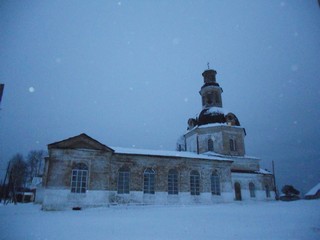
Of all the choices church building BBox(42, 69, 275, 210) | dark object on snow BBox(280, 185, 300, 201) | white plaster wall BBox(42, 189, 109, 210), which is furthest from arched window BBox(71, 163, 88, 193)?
dark object on snow BBox(280, 185, 300, 201)

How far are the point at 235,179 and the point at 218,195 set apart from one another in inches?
162

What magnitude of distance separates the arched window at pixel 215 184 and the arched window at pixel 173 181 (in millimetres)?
4343

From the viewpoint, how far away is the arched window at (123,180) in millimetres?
21047

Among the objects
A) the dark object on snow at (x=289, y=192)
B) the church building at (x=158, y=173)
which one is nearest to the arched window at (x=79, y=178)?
the church building at (x=158, y=173)

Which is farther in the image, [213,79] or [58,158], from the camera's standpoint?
[213,79]

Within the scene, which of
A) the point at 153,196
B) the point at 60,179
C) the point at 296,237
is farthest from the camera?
the point at 153,196

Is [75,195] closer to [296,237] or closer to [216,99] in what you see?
[296,237]

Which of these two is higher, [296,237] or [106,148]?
[106,148]

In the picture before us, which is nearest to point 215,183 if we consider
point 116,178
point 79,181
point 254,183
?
point 254,183

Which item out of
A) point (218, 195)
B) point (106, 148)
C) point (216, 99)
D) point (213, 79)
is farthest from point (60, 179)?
point (213, 79)

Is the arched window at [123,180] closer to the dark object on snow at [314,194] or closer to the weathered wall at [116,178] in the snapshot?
the weathered wall at [116,178]

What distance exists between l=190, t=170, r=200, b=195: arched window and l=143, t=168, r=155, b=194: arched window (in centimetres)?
435

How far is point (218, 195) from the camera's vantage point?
24328 millimetres

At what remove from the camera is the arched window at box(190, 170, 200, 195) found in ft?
77.4
